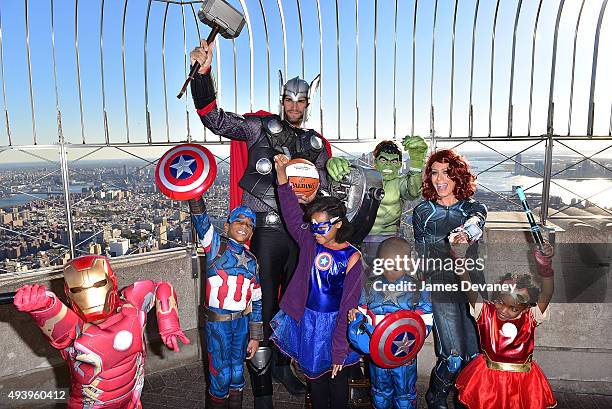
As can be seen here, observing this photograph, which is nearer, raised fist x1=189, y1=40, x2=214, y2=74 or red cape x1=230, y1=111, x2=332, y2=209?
raised fist x1=189, y1=40, x2=214, y2=74

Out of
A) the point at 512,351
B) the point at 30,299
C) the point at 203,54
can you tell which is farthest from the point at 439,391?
the point at 203,54

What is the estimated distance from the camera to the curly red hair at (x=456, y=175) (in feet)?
8.87

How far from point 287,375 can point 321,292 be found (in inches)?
53.2

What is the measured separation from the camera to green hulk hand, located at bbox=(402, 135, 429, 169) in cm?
298

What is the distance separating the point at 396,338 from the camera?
230 cm

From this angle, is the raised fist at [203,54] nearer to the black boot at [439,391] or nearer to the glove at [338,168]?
the glove at [338,168]

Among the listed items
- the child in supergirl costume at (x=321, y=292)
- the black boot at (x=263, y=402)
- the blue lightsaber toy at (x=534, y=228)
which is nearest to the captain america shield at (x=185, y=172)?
the child in supergirl costume at (x=321, y=292)

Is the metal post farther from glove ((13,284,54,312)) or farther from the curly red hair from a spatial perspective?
the curly red hair

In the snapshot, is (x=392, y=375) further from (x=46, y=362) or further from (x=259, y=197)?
(x=46, y=362)

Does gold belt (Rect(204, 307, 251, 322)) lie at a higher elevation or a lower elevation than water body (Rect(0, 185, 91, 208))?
lower

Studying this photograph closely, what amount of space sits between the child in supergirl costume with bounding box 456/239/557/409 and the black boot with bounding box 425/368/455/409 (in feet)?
1.19

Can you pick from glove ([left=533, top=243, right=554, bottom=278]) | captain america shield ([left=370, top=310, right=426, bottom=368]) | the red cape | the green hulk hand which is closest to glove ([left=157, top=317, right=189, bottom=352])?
captain america shield ([left=370, top=310, right=426, bottom=368])

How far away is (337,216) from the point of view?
243 cm

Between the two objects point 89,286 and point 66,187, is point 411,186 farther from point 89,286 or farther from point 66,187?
point 66,187
